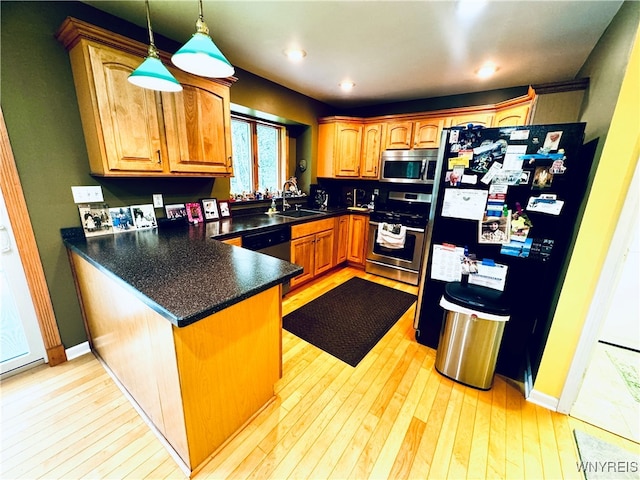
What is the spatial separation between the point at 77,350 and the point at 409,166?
3.91 metres

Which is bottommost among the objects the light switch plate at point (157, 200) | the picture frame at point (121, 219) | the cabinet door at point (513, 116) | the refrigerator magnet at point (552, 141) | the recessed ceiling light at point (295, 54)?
the picture frame at point (121, 219)

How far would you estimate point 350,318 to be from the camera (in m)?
2.61

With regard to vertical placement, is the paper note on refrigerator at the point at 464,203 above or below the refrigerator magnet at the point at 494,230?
above

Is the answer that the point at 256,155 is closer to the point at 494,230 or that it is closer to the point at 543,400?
the point at 494,230

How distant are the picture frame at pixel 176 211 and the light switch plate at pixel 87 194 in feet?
1.53

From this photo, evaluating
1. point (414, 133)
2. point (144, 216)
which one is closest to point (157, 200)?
point (144, 216)

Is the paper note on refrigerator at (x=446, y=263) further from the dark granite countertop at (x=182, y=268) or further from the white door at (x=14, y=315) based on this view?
the white door at (x=14, y=315)

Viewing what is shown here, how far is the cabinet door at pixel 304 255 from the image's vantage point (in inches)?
118

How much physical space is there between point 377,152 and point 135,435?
3876mm

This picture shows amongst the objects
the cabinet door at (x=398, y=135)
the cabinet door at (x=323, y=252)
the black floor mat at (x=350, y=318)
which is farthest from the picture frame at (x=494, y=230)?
the cabinet door at (x=398, y=135)

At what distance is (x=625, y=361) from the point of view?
2.10 meters

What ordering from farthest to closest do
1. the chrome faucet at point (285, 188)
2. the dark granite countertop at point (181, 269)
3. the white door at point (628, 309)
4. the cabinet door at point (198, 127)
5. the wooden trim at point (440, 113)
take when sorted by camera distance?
the chrome faucet at point (285, 188) < the wooden trim at point (440, 113) < the white door at point (628, 309) < the cabinet door at point (198, 127) < the dark granite countertop at point (181, 269)

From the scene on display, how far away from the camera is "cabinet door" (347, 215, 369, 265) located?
385 cm

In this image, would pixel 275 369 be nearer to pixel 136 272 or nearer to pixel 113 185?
pixel 136 272
